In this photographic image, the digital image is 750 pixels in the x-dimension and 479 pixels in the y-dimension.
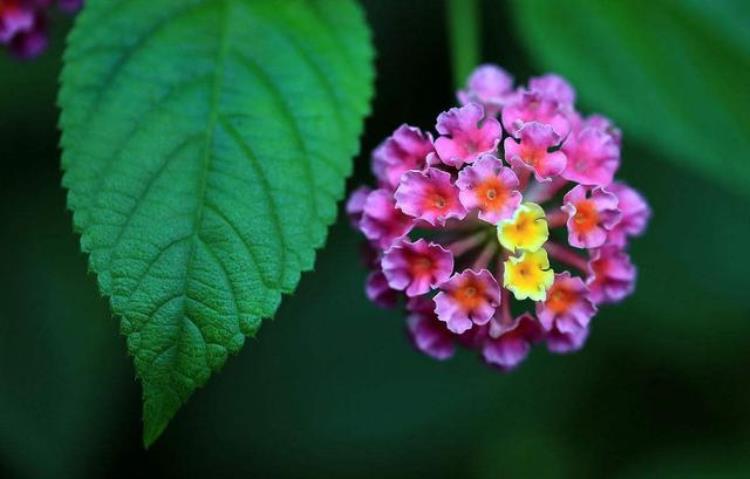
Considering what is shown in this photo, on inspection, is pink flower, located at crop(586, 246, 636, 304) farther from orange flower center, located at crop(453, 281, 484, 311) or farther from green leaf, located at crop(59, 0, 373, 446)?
green leaf, located at crop(59, 0, 373, 446)

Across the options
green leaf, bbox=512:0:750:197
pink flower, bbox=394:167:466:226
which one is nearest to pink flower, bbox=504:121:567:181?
pink flower, bbox=394:167:466:226

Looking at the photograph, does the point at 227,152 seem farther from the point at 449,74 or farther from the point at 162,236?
the point at 449,74

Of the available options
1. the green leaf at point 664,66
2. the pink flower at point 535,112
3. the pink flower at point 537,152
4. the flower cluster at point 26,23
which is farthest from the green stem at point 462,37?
the flower cluster at point 26,23

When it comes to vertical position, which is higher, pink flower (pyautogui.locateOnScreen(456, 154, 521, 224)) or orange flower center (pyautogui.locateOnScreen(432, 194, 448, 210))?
pink flower (pyautogui.locateOnScreen(456, 154, 521, 224))

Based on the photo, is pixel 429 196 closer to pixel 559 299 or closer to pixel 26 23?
pixel 559 299

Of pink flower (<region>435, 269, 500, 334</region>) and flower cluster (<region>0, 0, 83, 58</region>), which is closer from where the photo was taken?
pink flower (<region>435, 269, 500, 334</region>)

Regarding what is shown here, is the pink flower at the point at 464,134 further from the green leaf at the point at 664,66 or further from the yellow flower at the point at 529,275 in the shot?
the green leaf at the point at 664,66
